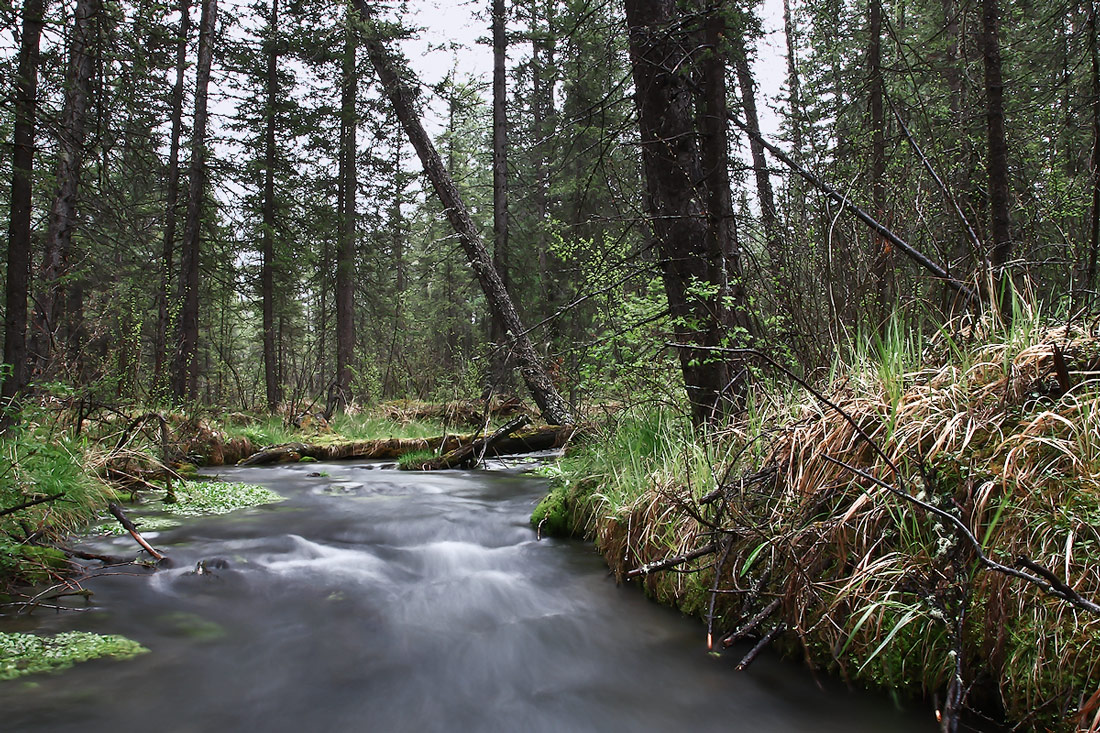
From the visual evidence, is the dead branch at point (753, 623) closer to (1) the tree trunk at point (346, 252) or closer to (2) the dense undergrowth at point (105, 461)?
(2) the dense undergrowth at point (105, 461)

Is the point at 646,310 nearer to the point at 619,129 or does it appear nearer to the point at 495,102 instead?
the point at 619,129

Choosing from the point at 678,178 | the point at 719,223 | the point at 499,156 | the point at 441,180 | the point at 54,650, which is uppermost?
the point at 499,156

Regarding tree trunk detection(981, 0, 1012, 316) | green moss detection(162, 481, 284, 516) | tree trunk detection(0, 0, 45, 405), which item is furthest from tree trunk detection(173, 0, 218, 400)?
tree trunk detection(981, 0, 1012, 316)

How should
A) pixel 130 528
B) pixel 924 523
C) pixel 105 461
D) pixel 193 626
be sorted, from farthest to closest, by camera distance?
1. pixel 105 461
2. pixel 130 528
3. pixel 193 626
4. pixel 924 523

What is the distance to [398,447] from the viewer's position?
10.5m

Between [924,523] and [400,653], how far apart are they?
8.24 ft

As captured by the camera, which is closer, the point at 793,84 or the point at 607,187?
the point at 607,187

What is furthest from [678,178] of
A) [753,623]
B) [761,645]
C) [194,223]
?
[194,223]

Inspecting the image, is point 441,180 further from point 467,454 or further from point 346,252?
point 346,252

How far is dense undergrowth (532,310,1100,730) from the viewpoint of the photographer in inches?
79.7

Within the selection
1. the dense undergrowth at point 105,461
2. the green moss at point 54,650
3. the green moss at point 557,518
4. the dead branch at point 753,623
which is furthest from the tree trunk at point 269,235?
the dead branch at point 753,623

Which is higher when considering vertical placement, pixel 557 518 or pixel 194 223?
pixel 194 223

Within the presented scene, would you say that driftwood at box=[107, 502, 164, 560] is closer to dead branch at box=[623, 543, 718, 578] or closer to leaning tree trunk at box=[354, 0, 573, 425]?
dead branch at box=[623, 543, 718, 578]

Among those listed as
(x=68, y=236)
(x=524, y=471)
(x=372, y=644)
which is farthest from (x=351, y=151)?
(x=372, y=644)
